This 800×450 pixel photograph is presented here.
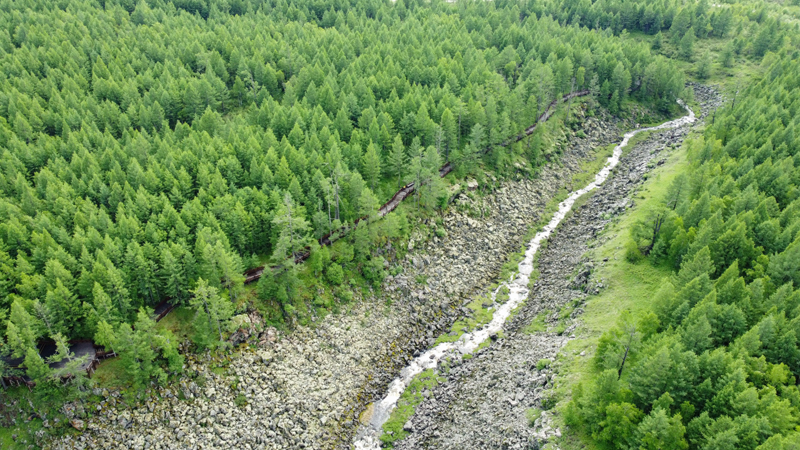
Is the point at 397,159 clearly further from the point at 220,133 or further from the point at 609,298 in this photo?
the point at 609,298

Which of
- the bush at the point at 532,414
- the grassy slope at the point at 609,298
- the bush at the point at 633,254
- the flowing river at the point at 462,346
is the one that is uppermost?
the bush at the point at 633,254

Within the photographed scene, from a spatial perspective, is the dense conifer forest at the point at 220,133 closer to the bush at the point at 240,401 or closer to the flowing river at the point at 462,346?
the bush at the point at 240,401

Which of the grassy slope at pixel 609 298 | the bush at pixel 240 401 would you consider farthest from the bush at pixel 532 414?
the bush at pixel 240 401

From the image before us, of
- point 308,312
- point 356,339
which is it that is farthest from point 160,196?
point 356,339

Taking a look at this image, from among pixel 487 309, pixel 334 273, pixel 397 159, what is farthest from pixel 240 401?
pixel 397 159

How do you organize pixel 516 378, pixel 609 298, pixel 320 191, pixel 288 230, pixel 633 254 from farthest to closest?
1. pixel 320 191
2. pixel 633 254
3. pixel 609 298
4. pixel 288 230
5. pixel 516 378

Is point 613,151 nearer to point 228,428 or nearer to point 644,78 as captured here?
point 644,78
